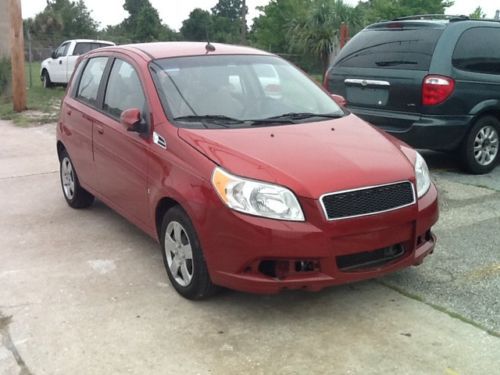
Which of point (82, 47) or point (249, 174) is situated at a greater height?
point (82, 47)

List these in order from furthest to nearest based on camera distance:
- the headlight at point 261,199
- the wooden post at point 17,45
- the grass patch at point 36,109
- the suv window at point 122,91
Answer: the wooden post at point 17,45, the grass patch at point 36,109, the suv window at point 122,91, the headlight at point 261,199

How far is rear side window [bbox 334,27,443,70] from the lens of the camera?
6.59 meters

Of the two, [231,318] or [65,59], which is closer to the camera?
[231,318]

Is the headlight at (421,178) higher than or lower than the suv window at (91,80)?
lower

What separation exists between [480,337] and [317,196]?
3.99 ft

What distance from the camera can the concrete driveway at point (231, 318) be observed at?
327 centimetres

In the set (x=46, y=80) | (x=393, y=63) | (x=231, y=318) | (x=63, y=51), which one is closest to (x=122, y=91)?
(x=231, y=318)

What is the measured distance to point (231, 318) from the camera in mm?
3760

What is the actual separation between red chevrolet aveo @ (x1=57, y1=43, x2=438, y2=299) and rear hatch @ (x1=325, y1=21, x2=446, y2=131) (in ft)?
6.28

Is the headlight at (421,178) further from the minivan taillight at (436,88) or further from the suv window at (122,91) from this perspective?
the minivan taillight at (436,88)

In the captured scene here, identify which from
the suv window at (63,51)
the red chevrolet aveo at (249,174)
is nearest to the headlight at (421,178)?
the red chevrolet aveo at (249,174)

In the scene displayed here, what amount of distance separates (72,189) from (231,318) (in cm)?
298

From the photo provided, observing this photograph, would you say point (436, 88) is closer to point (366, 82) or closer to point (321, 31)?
point (366, 82)

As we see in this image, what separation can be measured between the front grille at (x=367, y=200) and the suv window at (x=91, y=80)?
9.10ft
